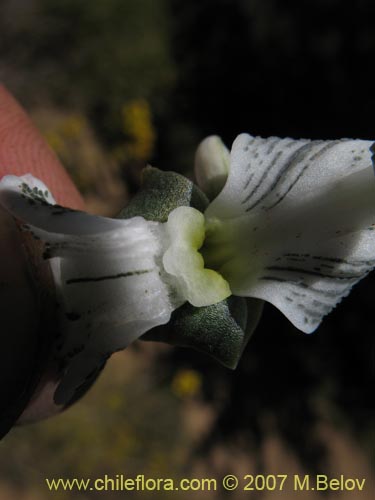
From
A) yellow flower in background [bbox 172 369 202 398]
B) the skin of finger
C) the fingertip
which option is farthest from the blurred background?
the skin of finger

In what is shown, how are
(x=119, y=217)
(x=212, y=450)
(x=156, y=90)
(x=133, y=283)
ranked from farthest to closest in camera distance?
(x=156, y=90), (x=212, y=450), (x=119, y=217), (x=133, y=283)

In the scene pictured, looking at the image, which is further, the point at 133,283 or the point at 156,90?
the point at 156,90

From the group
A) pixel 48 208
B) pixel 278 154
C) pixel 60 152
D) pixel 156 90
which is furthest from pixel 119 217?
pixel 156 90

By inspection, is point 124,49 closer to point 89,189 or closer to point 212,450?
point 89,189

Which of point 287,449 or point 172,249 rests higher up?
point 172,249

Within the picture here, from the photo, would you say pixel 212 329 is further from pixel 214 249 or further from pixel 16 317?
pixel 16 317

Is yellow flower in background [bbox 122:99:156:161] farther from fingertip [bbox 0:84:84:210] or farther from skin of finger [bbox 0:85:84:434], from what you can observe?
skin of finger [bbox 0:85:84:434]

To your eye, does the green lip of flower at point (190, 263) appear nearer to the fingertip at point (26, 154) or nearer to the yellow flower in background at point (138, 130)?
the fingertip at point (26, 154)

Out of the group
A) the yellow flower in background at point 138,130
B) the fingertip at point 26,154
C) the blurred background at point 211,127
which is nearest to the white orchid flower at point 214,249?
the fingertip at point 26,154

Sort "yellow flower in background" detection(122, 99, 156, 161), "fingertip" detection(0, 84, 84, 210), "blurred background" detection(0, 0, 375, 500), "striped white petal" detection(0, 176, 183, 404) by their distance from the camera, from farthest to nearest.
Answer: "yellow flower in background" detection(122, 99, 156, 161) → "blurred background" detection(0, 0, 375, 500) → "fingertip" detection(0, 84, 84, 210) → "striped white petal" detection(0, 176, 183, 404)

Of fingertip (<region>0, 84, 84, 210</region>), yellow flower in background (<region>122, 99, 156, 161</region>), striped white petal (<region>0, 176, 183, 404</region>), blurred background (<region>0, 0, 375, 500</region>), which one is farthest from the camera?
yellow flower in background (<region>122, 99, 156, 161</region>)
